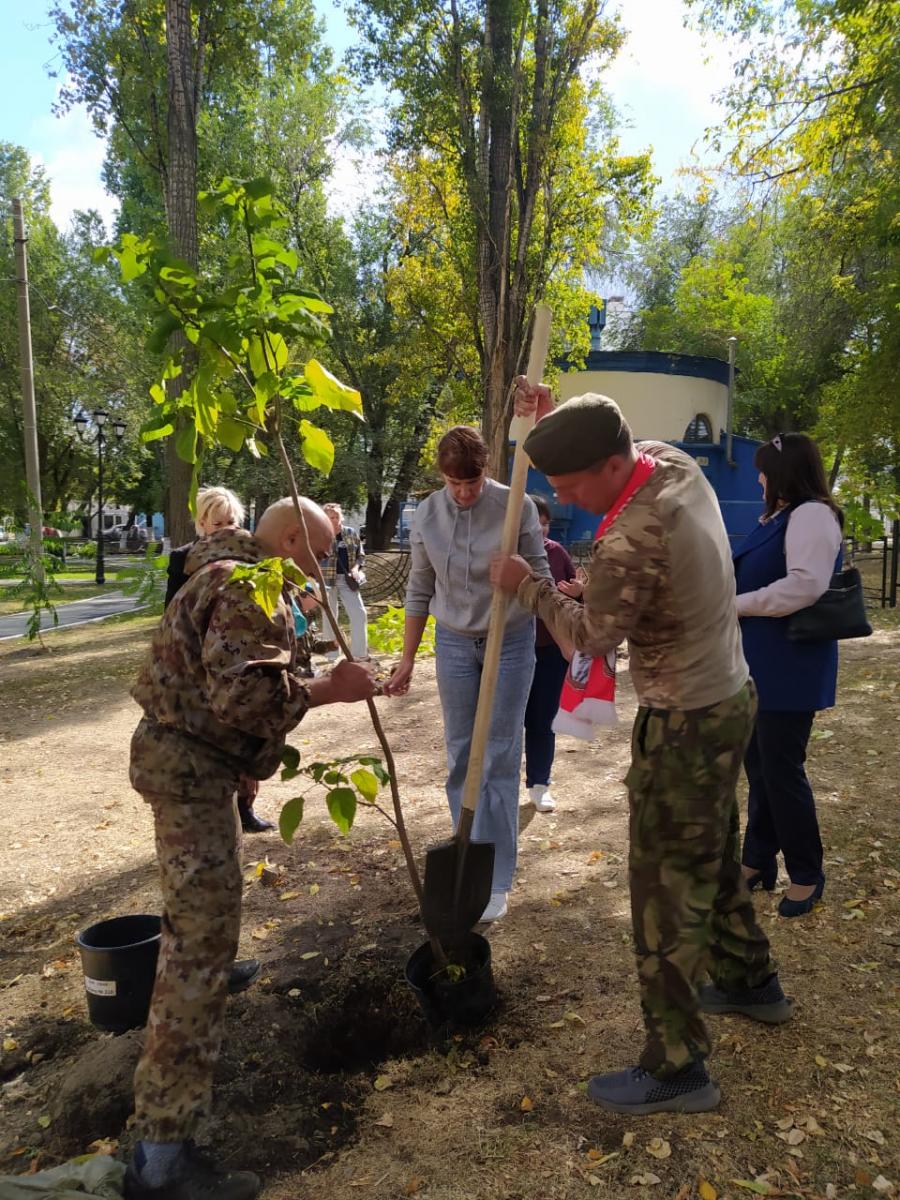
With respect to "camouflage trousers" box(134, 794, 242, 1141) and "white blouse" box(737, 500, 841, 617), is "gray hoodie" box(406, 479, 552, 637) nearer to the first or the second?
"white blouse" box(737, 500, 841, 617)

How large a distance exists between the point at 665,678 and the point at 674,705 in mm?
76

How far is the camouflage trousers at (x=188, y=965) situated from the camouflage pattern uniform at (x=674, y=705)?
1.12 meters

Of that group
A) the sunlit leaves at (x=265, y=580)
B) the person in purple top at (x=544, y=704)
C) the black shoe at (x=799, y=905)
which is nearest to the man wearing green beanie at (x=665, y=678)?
the sunlit leaves at (x=265, y=580)

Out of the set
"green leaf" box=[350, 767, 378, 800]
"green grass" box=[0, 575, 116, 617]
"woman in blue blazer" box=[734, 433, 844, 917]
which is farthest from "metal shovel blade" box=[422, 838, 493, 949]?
"green grass" box=[0, 575, 116, 617]

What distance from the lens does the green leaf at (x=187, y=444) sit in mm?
2342

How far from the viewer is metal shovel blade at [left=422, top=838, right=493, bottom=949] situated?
2.92 meters

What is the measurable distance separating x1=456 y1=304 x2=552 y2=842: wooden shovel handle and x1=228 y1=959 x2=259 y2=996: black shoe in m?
1.04

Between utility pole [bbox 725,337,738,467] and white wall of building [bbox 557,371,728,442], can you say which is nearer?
white wall of building [bbox 557,371,728,442]

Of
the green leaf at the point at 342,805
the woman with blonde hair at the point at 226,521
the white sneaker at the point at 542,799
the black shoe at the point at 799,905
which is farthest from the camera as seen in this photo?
the white sneaker at the point at 542,799

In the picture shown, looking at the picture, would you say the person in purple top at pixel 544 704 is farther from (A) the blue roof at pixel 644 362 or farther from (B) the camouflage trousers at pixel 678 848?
(A) the blue roof at pixel 644 362

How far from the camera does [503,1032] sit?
2922mm

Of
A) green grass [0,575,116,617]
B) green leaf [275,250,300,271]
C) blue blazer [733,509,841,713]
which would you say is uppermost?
green leaf [275,250,300,271]


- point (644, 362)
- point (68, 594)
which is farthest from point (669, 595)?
point (68, 594)

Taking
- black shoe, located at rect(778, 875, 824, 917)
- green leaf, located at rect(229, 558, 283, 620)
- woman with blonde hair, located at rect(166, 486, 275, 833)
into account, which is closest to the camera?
green leaf, located at rect(229, 558, 283, 620)
